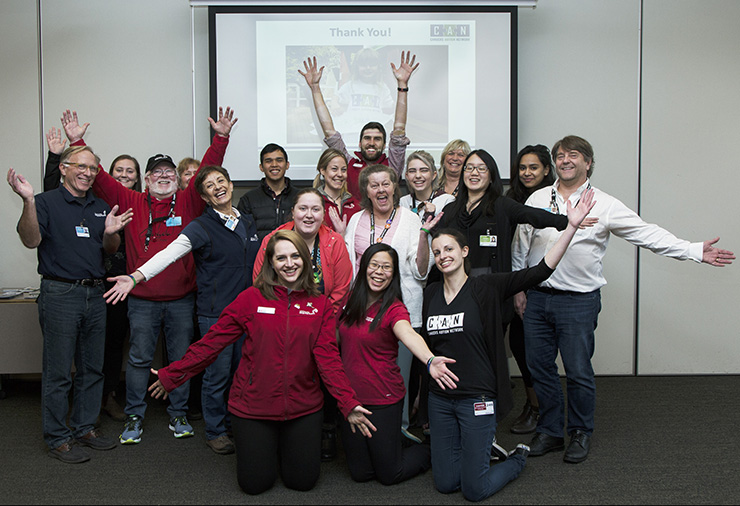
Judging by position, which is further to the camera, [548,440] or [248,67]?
[248,67]

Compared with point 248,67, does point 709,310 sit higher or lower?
lower

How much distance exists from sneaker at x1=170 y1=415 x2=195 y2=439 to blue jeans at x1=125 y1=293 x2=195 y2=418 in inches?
7.4

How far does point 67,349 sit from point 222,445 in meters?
0.94

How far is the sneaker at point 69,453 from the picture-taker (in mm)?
2949

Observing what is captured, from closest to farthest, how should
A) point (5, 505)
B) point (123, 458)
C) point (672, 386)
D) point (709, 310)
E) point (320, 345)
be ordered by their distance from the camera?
point (5, 505)
point (320, 345)
point (123, 458)
point (672, 386)
point (709, 310)

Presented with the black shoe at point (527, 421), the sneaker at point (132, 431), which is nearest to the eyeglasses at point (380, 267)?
the black shoe at point (527, 421)

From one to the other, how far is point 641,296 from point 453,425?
2.80 meters

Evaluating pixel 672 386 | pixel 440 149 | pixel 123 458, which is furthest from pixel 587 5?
pixel 123 458

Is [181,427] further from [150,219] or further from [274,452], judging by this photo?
[150,219]

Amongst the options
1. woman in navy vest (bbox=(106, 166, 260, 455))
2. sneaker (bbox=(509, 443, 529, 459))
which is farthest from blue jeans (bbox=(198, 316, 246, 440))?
sneaker (bbox=(509, 443, 529, 459))

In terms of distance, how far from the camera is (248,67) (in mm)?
4438

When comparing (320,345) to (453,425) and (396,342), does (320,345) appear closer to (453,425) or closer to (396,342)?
(396,342)

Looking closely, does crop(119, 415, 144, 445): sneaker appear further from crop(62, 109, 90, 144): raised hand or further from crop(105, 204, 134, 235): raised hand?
crop(62, 109, 90, 144): raised hand

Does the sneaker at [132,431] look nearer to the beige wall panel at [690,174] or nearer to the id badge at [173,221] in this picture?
the id badge at [173,221]
